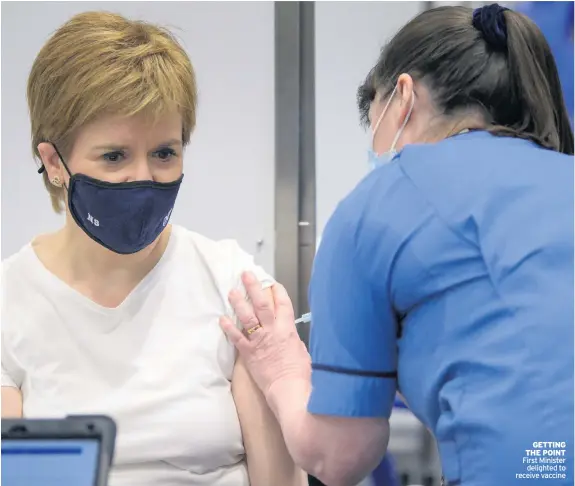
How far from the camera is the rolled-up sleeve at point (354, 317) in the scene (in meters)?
0.93

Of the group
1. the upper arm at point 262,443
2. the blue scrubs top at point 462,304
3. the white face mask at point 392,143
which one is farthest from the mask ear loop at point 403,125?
the upper arm at point 262,443

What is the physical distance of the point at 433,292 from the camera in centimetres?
89

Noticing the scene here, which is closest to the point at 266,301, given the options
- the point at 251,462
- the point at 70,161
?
the point at 251,462

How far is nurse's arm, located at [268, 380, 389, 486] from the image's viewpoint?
0.99 m

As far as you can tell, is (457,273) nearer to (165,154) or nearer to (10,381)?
(165,154)

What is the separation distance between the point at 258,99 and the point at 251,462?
138cm

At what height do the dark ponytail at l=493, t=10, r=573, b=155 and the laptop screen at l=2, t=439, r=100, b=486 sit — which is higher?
the dark ponytail at l=493, t=10, r=573, b=155

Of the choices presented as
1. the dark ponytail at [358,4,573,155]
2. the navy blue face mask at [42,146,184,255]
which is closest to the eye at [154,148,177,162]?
the navy blue face mask at [42,146,184,255]

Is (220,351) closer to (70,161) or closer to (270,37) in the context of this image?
(70,161)

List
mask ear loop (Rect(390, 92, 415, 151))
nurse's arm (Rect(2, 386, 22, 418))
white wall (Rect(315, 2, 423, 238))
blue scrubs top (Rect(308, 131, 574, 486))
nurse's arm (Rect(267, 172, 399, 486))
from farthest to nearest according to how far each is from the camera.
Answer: white wall (Rect(315, 2, 423, 238)), nurse's arm (Rect(2, 386, 22, 418)), mask ear loop (Rect(390, 92, 415, 151)), nurse's arm (Rect(267, 172, 399, 486)), blue scrubs top (Rect(308, 131, 574, 486))

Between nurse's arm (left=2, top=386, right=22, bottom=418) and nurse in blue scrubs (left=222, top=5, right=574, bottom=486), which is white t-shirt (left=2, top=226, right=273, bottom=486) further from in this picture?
nurse in blue scrubs (left=222, top=5, right=574, bottom=486)

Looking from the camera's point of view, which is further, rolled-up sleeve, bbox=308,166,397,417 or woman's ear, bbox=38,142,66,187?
woman's ear, bbox=38,142,66,187

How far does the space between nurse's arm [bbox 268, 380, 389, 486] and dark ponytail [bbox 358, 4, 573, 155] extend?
0.49 metres

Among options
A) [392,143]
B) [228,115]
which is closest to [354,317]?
[392,143]
